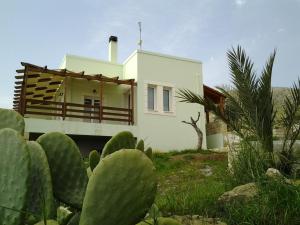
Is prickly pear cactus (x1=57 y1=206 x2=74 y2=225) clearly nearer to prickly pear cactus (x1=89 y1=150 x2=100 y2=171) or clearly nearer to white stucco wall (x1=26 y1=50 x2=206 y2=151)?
prickly pear cactus (x1=89 y1=150 x2=100 y2=171)

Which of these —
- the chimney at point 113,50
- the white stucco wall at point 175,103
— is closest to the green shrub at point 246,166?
the white stucco wall at point 175,103

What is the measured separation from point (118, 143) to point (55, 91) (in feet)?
62.4

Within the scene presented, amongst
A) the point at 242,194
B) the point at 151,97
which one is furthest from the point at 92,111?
the point at 242,194

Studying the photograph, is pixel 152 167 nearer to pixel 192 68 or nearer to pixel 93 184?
pixel 93 184

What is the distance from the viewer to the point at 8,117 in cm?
209

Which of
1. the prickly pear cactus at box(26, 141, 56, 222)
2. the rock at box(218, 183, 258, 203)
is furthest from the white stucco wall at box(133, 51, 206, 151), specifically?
the prickly pear cactus at box(26, 141, 56, 222)

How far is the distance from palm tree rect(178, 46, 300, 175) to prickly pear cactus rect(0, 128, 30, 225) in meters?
6.71

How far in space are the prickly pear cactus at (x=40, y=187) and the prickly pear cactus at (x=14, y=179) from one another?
7 cm

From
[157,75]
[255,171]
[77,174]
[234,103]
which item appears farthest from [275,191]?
[157,75]

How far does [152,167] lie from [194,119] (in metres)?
18.5

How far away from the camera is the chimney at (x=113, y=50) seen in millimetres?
21703

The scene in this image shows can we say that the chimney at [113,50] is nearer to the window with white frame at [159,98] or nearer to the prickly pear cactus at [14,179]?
the window with white frame at [159,98]

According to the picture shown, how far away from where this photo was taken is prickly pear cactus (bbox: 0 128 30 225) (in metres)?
1.65

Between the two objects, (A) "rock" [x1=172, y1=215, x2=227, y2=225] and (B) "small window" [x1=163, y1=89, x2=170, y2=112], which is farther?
(B) "small window" [x1=163, y1=89, x2=170, y2=112]
